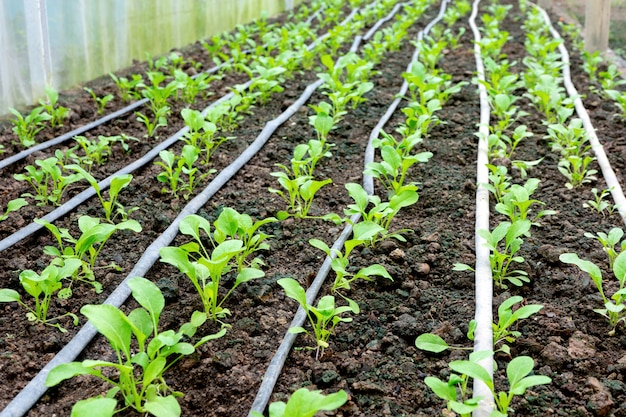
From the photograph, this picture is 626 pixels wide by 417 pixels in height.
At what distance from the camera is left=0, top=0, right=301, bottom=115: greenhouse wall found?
4680mm

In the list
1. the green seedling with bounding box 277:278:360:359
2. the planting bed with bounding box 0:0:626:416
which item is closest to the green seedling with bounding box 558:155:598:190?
the planting bed with bounding box 0:0:626:416

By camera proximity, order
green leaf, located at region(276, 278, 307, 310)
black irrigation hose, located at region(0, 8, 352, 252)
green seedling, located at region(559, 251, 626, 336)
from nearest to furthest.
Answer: green leaf, located at region(276, 278, 307, 310), green seedling, located at region(559, 251, 626, 336), black irrigation hose, located at region(0, 8, 352, 252)

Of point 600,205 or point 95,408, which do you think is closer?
point 95,408

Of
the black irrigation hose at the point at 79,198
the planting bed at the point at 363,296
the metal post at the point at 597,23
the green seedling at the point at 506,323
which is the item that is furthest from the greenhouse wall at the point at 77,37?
the metal post at the point at 597,23

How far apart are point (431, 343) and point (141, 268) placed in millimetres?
1214

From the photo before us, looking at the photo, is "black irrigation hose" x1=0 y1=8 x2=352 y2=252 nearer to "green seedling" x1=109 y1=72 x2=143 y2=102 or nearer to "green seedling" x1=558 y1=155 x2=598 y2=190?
"green seedling" x1=109 y1=72 x2=143 y2=102

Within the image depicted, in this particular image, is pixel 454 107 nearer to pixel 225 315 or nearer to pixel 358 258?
pixel 358 258

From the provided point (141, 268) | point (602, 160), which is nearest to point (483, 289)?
point (141, 268)

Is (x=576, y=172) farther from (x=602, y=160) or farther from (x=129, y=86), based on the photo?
(x=129, y=86)

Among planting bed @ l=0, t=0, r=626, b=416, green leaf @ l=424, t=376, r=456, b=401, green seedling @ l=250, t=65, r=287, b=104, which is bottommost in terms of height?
planting bed @ l=0, t=0, r=626, b=416

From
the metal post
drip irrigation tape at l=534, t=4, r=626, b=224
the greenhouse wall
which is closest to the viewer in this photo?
drip irrigation tape at l=534, t=4, r=626, b=224

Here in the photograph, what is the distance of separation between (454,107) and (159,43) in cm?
333

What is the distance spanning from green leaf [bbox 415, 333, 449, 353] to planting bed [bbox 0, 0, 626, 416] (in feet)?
0.27

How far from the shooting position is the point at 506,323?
221 centimetres
